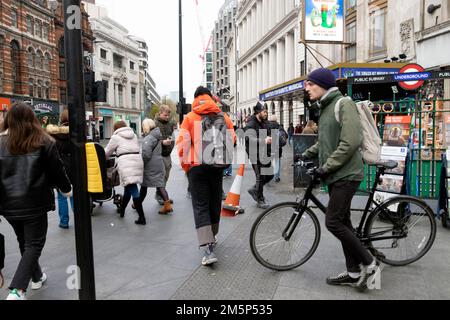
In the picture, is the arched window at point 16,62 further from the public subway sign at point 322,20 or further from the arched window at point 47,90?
the public subway sign at point 322,20

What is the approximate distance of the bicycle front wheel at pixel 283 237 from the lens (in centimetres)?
385

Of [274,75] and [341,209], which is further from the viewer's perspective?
Answer: [274,75]

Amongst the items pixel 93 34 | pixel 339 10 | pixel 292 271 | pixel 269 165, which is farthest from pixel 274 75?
pixel 292 271

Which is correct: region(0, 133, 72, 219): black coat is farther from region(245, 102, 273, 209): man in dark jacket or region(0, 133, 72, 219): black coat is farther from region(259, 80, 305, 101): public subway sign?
region(259, 80, 305, 101): public subway sign

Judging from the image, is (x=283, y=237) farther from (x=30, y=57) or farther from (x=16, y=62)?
(x=30, y=57)

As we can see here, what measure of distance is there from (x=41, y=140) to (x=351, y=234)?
2.80 meters

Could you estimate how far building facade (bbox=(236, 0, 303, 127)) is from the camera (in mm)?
40713

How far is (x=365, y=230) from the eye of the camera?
12.7 ft

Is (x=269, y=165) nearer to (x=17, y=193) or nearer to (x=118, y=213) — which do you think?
(x=118, y=213)

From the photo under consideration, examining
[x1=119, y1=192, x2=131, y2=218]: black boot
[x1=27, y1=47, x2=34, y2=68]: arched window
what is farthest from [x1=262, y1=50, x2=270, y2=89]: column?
[x1=119, y1=192, x2=131, y2=218]: black boot

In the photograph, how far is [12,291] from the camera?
3.18 metres

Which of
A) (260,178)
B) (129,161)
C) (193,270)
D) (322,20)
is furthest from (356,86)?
(193,270)
